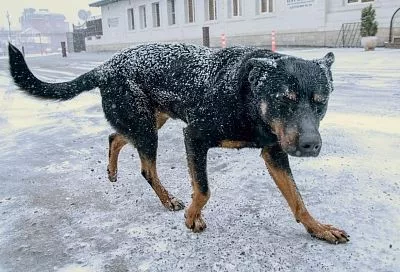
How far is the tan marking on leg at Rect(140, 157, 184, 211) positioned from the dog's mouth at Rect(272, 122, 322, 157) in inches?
51.5

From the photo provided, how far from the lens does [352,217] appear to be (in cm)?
294

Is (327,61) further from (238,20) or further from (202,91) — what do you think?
(238,20)

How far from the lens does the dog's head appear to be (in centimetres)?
220

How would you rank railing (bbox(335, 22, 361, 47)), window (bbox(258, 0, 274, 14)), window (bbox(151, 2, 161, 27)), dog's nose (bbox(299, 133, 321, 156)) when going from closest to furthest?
dog's nose (bbox(299, 133, 321, 156)) → railing (bbox(335, 22, 361, 47)) → window (bbox(258, 0, 274, 14)) → window (bbox(151, 2, 161, 27))

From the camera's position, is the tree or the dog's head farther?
the tree

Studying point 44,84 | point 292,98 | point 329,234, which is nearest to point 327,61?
point 292,98

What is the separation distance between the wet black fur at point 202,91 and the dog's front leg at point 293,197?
6cm

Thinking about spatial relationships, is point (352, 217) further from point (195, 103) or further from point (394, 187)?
point (195, 103)

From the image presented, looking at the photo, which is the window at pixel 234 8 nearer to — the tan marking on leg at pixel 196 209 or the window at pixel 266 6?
the window at pixel 266 6

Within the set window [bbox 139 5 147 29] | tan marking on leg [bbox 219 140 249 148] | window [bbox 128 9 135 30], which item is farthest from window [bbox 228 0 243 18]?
tan marking on leg [bbox 219 140 249 148]

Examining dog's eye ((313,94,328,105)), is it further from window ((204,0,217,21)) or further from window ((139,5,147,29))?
window ((139,5,147,29))

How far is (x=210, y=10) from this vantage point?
2733 centimetres

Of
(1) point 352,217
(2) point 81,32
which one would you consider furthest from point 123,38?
(1) point 352,217

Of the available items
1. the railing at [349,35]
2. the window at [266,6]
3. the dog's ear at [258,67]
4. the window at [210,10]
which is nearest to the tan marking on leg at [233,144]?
the dog's ear at [258,67]
